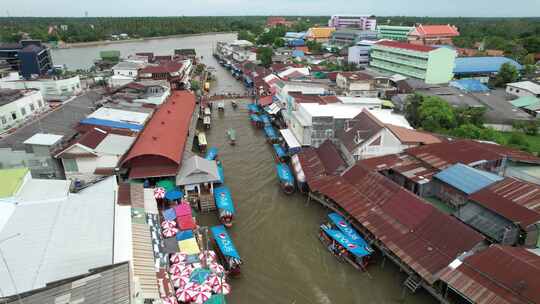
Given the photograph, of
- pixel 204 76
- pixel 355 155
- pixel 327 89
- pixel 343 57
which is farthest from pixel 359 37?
pixel 355 155

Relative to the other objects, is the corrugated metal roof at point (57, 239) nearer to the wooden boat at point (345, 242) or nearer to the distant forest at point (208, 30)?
the wooden boat at point (345, 242)

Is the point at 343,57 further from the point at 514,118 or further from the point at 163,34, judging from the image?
the point at 163,34

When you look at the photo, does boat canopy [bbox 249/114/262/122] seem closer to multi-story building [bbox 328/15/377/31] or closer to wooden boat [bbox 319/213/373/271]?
wooden boat [bbox 319/213/373/271]

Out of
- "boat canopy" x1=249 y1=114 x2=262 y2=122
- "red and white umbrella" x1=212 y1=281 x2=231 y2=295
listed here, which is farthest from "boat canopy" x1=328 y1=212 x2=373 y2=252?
"boat canopy" x1=249 y1=114 x2=262 y2=122

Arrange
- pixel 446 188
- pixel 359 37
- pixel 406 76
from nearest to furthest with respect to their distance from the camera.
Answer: pixel 446 188 → pixel 406 76 → pixel 359 37

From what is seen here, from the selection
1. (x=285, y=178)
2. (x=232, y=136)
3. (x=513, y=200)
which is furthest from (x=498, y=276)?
(x=232, y=136)
